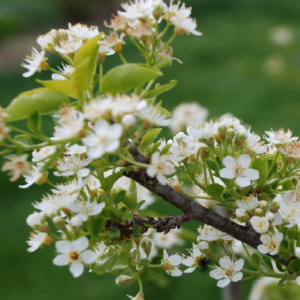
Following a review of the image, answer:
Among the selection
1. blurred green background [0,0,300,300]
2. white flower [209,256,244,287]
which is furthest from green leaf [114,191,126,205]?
blurred green background [0,0,300,300]

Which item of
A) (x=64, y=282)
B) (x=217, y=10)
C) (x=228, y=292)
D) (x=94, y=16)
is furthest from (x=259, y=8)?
(x=228, y=292)

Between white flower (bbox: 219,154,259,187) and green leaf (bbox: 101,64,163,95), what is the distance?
0.21 m

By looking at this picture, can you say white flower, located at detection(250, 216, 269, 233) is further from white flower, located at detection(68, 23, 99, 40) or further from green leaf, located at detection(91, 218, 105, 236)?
white flower, located at detection(68, 23, 99, 40)

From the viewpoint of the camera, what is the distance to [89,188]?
0.86 metres

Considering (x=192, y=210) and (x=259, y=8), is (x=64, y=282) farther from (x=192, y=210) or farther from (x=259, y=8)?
(x=259, y=8)

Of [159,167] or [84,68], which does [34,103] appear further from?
[159,167]

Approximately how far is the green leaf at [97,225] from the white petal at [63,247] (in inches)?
2.3

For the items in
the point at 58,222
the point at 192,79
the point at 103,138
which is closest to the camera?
the point at 103,138

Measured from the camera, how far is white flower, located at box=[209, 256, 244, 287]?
0.88 metres

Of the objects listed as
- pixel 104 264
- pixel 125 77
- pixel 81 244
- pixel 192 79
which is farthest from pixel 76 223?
pixel 192 79

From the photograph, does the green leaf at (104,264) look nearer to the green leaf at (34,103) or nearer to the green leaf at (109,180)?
the green leaf at (109,180)

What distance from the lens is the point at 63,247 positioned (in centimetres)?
73

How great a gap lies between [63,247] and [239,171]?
0.33 m

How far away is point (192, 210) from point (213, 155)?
0.11 meters
